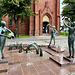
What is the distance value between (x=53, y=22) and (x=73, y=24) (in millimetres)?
21301

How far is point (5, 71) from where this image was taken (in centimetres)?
358

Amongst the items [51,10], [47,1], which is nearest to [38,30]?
[51,10]

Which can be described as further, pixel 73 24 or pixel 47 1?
pixel 47 1

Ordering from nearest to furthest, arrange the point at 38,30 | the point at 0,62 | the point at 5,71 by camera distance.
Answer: the point at 5,71 → the point at 0,62 → the point at 38,30

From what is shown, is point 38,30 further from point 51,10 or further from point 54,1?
point 54,1

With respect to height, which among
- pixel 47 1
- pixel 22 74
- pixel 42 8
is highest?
pixel 47 1

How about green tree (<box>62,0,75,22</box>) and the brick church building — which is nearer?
the brick church building

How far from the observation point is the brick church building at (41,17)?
23.2 m

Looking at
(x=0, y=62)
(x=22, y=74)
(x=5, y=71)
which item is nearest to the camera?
(x=22, y=74)

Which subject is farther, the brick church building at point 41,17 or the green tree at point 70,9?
the green tree at point 70,9

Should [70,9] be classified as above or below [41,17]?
above

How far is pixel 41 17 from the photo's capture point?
23766 millimetres

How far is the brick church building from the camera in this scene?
23156mm

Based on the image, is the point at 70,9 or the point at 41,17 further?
the point at 70,9
